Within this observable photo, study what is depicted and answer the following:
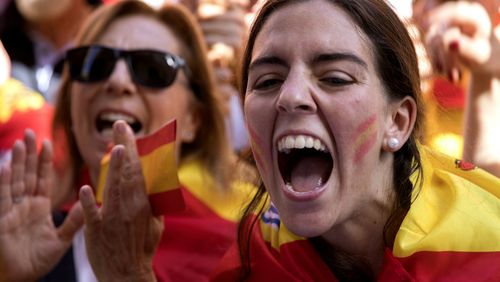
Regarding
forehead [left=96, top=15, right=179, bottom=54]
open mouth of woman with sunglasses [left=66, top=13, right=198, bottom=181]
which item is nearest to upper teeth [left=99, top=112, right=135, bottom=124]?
open mouth of woman with sunglasses [left=66, top=13, right=198, bottom=181]

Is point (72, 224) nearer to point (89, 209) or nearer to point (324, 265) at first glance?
point (89, 209)

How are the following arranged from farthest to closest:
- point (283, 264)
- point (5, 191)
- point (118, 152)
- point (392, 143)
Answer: point (5, 191), point (118, 152), point (283, 264), point (392, 143)

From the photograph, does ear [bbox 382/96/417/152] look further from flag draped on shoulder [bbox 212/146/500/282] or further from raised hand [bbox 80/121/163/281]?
raised hand [bbox 80/121/163/281]

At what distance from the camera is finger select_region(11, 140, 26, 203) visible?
2.53m

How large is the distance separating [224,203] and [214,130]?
29 centimetres

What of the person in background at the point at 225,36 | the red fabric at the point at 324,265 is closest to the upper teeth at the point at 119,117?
the person in background at the point at 225,36

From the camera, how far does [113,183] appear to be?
2.23 meters

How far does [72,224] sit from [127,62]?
54cm

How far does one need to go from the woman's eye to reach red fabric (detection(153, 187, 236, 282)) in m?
0.78

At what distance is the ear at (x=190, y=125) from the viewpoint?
2.95 m

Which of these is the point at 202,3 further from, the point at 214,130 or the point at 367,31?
the point at 367,31

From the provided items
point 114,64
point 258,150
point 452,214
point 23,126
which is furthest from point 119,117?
point 452,214

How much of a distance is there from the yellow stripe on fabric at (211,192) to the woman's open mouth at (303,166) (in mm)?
800

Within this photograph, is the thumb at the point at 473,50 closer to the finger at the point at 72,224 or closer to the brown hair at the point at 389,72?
the brown hair at the point at 389,72
